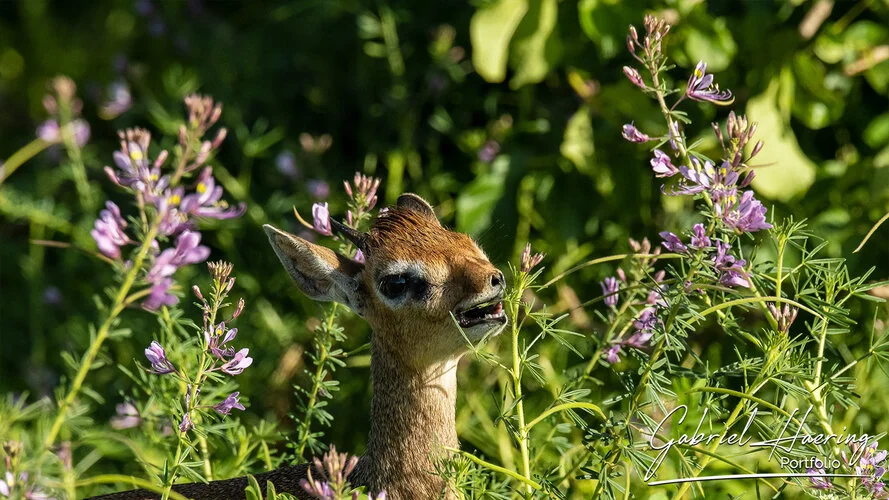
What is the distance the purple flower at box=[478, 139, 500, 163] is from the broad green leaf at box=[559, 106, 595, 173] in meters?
0.36

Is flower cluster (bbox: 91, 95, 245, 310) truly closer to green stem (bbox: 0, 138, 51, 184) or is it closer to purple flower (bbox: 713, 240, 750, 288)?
green stem (bbox: 0, 138, 51, 184)

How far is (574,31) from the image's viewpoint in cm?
402

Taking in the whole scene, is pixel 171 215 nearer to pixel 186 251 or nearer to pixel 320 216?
pixel 186 251

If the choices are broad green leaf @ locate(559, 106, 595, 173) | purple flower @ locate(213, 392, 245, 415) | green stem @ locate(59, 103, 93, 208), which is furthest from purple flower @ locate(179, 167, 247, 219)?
green stem @ locate(59, 103, 93, 208)

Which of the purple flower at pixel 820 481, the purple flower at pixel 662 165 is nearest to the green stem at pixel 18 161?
the purple flower at pixel 662 165

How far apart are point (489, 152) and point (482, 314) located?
186 cm

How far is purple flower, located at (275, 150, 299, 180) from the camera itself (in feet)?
15.6

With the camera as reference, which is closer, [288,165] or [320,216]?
[320,216]

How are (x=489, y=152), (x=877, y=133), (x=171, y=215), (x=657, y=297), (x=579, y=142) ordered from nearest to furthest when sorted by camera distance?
1. (x=171, y=215)
2. (x=657, y=297)
3. (x=877, y=133)
4. (x=579, y=142)
5. (x=489, y=152)

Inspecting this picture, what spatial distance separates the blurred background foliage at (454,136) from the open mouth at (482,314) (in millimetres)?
518

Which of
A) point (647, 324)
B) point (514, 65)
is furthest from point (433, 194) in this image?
point (647, 324)

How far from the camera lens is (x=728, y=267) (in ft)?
7.46

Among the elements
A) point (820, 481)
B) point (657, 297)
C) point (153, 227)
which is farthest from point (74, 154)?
point (820, 481)

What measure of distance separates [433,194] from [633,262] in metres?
2.09
